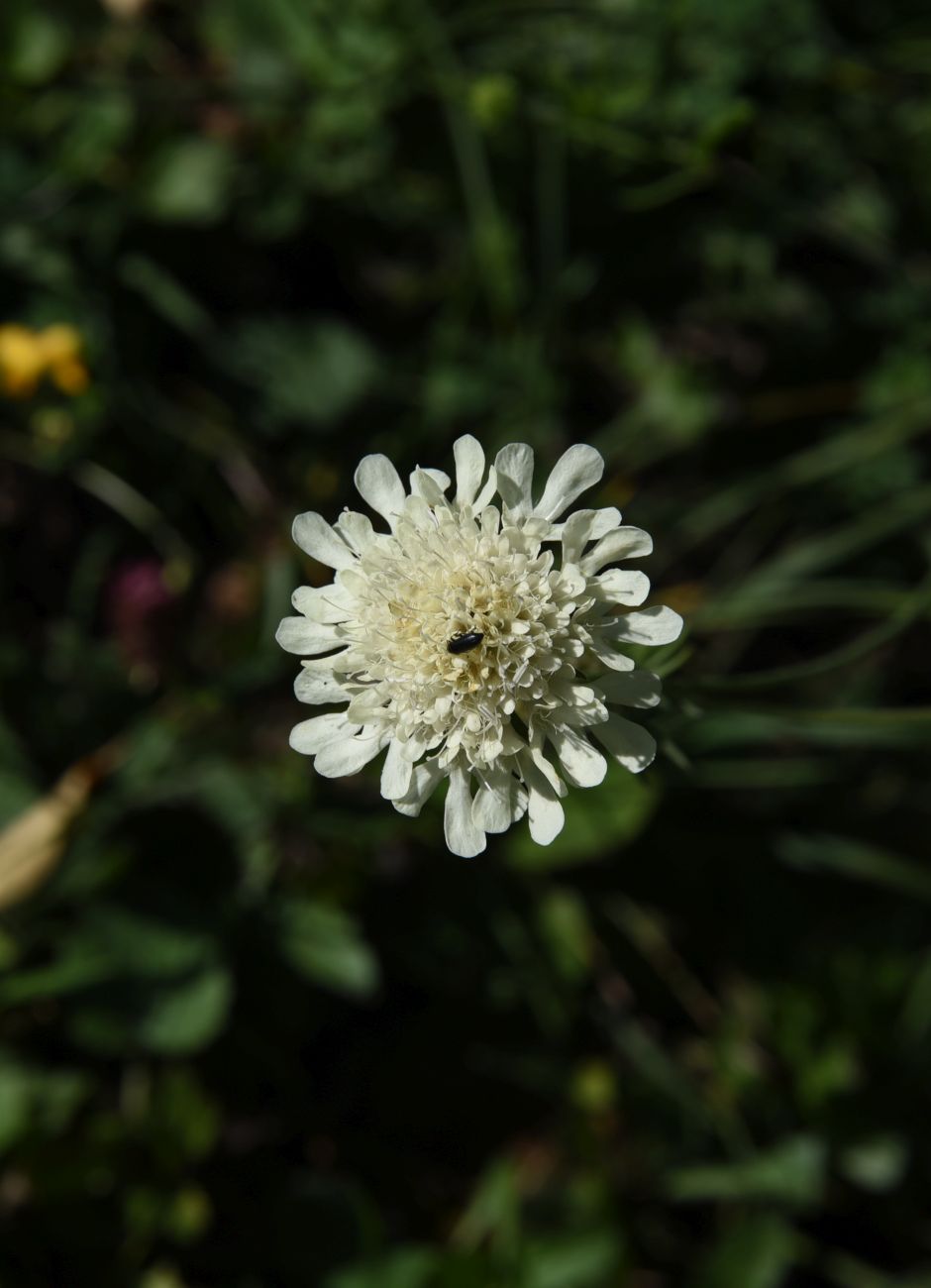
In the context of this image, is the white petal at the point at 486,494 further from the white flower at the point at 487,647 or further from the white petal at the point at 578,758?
the white petal at the point at 578,758

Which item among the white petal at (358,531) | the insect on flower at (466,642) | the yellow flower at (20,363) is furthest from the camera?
the yellow flower at (20,363)

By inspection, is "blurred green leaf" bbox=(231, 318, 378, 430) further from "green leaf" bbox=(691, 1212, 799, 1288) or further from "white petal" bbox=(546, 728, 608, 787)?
"green leaf" bbox=(691, 1212, 799, 1288)

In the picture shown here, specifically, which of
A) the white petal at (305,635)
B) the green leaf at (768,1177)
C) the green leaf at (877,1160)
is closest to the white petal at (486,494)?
the white petal at (305,635)

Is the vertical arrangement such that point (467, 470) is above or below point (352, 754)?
above

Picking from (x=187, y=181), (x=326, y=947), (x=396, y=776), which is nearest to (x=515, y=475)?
(x=396, y=776)

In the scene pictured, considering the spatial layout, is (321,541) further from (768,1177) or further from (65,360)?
(768,1177)

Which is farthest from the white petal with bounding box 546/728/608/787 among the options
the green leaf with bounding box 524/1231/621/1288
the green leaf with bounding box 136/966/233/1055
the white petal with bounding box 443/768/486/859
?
the green leaf with bounding box 524/1231/621/1288
